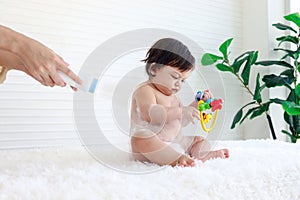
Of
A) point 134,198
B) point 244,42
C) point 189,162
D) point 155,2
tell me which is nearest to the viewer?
point 134,198

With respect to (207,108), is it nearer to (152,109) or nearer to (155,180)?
(152,109)

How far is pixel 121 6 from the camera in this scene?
1.98 metres

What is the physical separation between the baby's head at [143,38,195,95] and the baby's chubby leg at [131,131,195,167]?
5.6 inches

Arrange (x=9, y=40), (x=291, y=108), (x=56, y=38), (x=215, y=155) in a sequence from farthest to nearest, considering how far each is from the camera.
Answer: (x=291, y=108), (x=56, y=38), (x=215, y=155), (x=9, y=40)

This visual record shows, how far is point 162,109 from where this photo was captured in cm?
99

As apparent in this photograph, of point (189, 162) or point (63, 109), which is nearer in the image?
point (189, 162)

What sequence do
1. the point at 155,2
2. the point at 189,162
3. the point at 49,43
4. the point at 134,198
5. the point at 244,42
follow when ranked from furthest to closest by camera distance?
the point at 244,42
the point at 155,2
the point at 49,43
the point at 189,162
the point at 134,198

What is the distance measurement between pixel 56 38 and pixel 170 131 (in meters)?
0.99

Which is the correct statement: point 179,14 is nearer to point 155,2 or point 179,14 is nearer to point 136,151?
point 155,2

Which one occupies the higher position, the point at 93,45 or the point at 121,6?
the point at 121,6

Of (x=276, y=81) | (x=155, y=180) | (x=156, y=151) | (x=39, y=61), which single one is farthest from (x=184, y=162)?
(x=276, y=81)

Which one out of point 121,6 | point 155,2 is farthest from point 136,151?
point 155,2

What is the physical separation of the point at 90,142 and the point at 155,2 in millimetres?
1321

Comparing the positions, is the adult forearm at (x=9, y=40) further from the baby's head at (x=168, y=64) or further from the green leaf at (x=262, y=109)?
the green leaf at (x=262, y=109)
